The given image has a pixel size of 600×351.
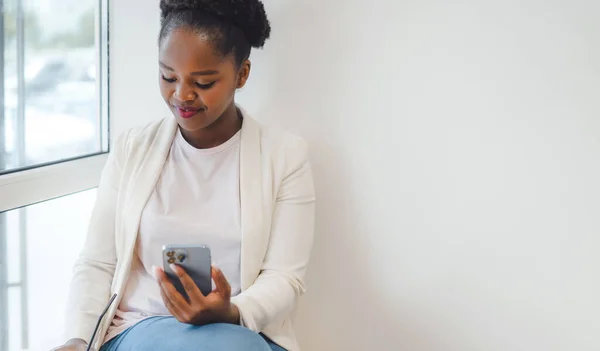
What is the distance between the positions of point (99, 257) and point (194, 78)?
392 mm

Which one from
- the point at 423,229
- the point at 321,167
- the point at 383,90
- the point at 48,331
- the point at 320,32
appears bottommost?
the point at 48,331

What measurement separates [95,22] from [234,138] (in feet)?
1.81

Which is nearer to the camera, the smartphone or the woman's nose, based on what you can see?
the smartphone

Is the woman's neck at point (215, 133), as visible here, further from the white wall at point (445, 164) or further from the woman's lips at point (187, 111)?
the white wall at point (445, 164)

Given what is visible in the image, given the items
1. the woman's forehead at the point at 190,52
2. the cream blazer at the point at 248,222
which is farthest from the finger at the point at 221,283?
the woman's forehead at the point at 190,52

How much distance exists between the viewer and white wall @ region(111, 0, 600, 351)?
1.22 metres

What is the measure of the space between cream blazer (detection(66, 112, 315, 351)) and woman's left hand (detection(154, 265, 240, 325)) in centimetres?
11

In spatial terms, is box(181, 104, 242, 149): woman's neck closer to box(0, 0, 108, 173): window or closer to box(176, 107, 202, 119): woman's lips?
box(176, 107, 202, 119): woman's lips

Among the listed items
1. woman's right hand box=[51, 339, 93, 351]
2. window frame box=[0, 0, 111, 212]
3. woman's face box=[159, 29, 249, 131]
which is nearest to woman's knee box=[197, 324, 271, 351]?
woman's right hand box=[51, 339, 93, 351]

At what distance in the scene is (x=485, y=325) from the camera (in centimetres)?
131

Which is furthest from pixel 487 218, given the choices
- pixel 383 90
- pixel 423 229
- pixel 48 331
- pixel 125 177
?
pixel 48 331

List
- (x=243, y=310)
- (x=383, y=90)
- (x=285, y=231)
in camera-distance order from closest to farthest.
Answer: (x=243, y=310) → (x=285, y=231) → (x=383, y=90)

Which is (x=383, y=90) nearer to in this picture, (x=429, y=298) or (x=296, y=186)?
(x=296, y=186)

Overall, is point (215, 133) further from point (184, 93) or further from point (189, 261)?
point (189, 261)
